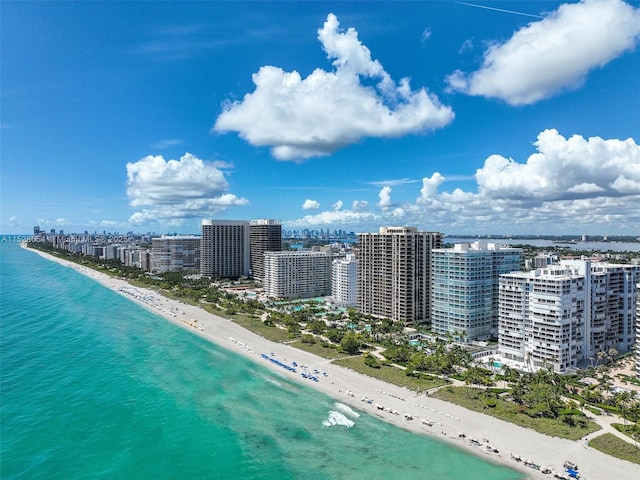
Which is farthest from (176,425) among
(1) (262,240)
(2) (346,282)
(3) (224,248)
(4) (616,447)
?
(3) (224,248)

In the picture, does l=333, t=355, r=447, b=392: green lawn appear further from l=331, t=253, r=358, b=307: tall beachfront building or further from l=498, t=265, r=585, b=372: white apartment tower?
l=331, t=253, r=358, b=307: tall beachfront building

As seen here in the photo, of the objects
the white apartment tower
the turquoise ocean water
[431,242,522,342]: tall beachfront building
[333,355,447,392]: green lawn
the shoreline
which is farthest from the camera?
[431,242,522,342]: tall beachfront building

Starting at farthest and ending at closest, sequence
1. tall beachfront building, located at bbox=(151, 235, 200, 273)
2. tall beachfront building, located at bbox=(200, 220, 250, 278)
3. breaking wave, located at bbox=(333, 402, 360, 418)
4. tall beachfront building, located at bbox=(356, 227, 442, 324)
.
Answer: tall beachfront building, located at bbox=(151, 235, 200, 273)
tall beachfront building, located at bbox=(200, 220, 250, 278)
tall beachfront building, located at bbox=(356, 227, 442, 324)
breaking wave, located at bbox=(333, 402, 360, 418)

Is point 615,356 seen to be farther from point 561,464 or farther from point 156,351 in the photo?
point 156,351

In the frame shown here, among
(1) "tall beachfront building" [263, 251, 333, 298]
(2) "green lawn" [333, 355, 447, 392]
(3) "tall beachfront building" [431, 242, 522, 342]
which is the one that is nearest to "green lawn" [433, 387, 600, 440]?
(2) "green lawn" [333, 355, 447, 392]

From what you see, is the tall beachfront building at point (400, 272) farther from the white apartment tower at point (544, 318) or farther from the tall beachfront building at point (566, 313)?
the white apartment tower at point (544, 318)

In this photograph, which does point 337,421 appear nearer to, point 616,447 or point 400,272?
point 616,447
